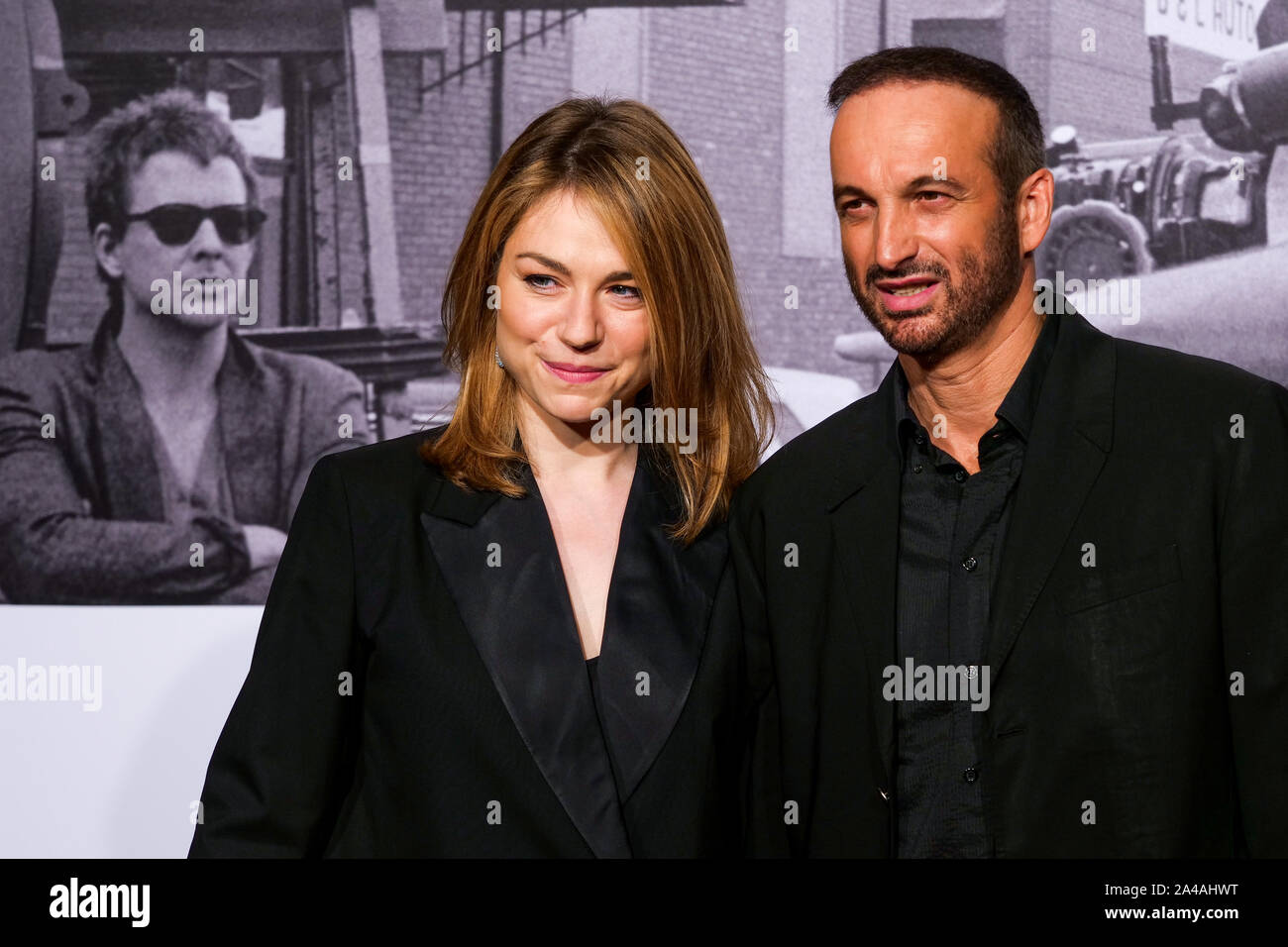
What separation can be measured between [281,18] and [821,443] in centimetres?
342

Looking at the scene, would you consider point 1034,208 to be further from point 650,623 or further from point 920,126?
point 650,623

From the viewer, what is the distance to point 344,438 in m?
4.77

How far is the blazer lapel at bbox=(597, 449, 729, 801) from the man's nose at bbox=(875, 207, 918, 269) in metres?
0.52

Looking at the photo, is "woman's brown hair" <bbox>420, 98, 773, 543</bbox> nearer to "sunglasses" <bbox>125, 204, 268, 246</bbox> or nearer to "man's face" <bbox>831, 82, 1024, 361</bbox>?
"man's face" <bbox>831, 82, 1024, 361</bbox>

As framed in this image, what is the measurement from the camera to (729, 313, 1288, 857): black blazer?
1.81m

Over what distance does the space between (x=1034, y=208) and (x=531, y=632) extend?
3.52ft

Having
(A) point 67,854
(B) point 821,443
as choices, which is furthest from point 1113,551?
(A) point 67,854

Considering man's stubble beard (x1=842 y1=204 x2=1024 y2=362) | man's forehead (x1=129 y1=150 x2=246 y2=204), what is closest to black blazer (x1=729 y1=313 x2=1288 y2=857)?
man's stubble beard (x1=842 y1=204 x2=1024 y2=362)

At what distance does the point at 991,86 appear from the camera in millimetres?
2062

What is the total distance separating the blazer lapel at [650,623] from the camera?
190 cm

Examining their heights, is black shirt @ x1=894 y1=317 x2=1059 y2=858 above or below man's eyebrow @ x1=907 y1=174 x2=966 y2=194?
below

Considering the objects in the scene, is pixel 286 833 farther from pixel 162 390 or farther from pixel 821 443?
pixel 162 390

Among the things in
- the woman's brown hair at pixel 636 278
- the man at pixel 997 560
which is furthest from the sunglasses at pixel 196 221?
the man at pixel 997 560

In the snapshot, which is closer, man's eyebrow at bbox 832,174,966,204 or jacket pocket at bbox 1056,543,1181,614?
jacket pocket at bbox 1056,543,1181,614
